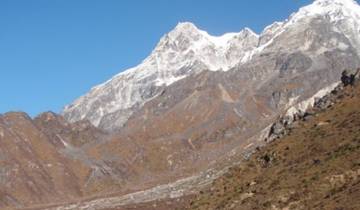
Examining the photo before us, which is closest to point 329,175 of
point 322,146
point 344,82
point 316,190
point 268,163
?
point 316,190

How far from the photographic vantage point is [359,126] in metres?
77.2

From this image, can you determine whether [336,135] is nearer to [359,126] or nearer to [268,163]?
[359,126]

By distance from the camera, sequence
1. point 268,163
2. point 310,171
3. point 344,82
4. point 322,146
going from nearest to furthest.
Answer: point 310,171 < point 322,146 < point 268,163 < point 344,82

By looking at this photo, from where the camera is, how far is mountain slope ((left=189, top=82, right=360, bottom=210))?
211ft

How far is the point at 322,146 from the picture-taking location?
77.1 metres

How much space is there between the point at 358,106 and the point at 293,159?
11.6 meters

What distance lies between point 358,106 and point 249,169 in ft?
47.5

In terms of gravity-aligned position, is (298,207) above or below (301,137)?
below

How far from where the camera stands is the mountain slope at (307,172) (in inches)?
2537

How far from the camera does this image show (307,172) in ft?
234

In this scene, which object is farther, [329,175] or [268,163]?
[268,163]

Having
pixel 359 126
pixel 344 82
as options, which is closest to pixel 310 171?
pixel 359 126

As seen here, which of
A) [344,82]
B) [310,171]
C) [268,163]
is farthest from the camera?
[344,82]

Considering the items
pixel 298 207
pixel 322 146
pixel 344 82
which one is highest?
pixel 344 82
